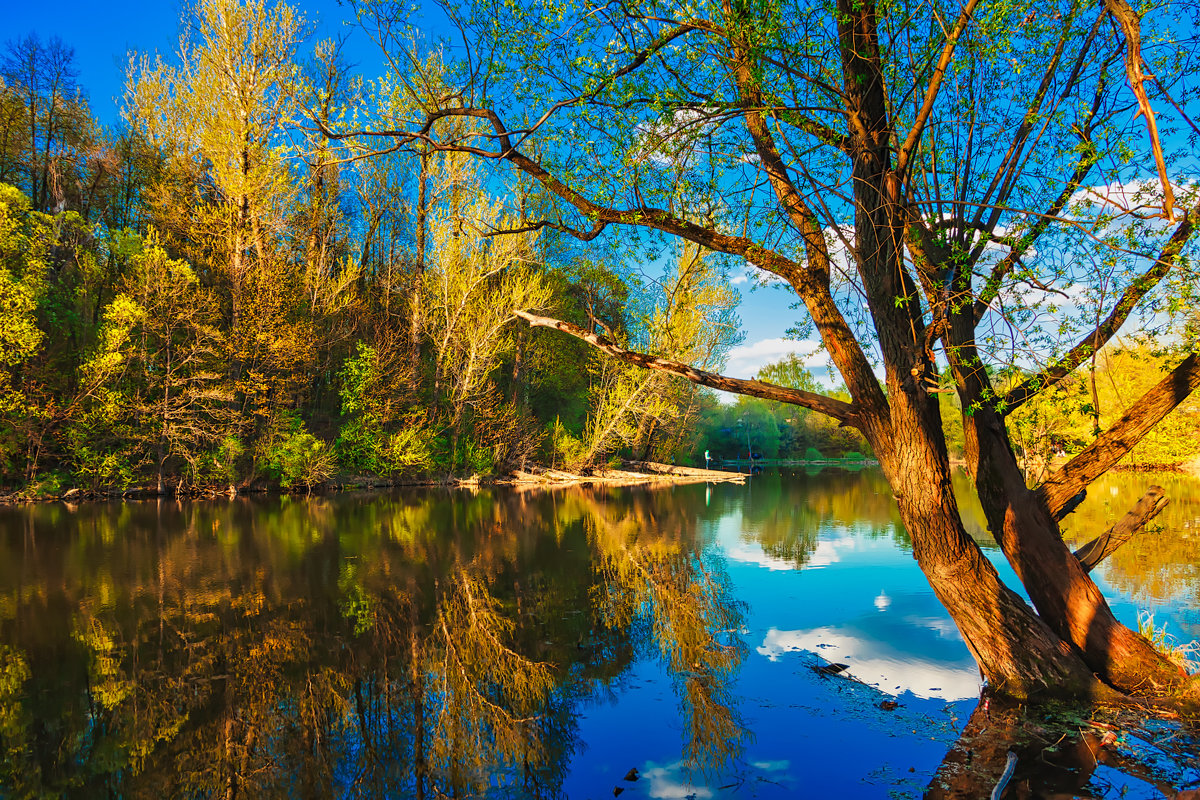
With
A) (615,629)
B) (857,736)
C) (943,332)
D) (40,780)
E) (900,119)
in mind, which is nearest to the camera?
(40,780)

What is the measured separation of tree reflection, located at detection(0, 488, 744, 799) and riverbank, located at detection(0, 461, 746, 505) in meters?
8.52

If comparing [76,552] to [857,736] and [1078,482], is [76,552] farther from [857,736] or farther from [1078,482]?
[1078,482]

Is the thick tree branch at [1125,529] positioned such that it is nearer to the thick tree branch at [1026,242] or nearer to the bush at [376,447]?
the thick tree branch at [1026,242]

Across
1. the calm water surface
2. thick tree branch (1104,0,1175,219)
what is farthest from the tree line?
thick tree branch (1104,0,1175,219)

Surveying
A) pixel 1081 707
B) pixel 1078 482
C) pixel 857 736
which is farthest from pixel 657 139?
pixel 1081 707

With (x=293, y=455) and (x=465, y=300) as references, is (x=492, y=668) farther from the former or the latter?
(x=465, y=300)

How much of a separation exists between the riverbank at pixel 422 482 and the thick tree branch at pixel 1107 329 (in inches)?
881

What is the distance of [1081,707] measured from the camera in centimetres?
429

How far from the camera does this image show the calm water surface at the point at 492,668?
3.64 metres

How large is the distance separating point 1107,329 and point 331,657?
21.9ft

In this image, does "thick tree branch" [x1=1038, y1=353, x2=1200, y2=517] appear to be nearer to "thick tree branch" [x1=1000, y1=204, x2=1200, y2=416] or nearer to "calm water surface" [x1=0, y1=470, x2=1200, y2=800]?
"thick tree branch" [x1=1000, y1=204, x2=1200, y2=416]

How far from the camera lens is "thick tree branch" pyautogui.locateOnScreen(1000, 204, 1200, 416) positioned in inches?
146

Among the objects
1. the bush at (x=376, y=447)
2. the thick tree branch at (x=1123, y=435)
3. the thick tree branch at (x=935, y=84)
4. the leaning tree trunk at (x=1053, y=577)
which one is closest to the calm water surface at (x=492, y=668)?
the leaning tree trunk at (x=1053, y=577)

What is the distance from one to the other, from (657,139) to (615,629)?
4.76 m
